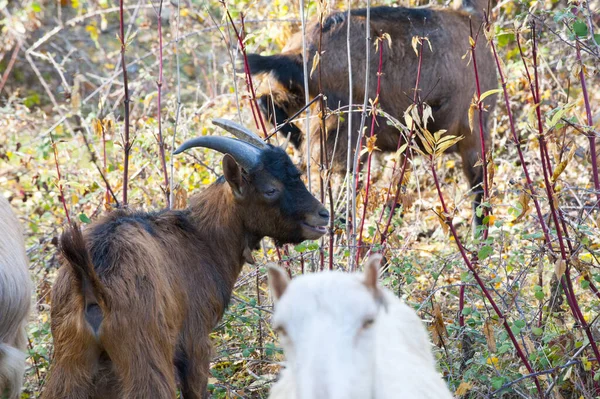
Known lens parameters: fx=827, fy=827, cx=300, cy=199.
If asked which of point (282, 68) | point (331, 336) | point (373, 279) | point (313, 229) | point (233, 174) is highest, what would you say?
point (282, 68)

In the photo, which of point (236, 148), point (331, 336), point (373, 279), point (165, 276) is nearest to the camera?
point (331, 336)

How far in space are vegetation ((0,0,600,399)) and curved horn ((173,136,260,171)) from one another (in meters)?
0.38

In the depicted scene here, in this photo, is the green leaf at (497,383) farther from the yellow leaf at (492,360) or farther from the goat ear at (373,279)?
the goat ear at (373,279)

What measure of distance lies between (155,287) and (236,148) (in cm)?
97

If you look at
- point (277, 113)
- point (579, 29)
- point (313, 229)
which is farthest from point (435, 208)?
point (579, 29)

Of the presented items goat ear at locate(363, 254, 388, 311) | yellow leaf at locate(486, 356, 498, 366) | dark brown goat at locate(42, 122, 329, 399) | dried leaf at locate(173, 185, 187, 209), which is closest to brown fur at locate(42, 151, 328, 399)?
dark brown goat at locate(42, 122, 329, 399)

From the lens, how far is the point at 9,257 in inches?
149

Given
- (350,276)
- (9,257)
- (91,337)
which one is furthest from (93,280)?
(350,276)

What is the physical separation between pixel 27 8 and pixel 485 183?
742 centimetres

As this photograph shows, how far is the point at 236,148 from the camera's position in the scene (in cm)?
412

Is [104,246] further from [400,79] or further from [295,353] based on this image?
[400,79]

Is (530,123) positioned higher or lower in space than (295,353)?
higher

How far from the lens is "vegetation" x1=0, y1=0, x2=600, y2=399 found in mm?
3570

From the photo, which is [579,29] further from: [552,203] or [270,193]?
[270,193]
